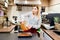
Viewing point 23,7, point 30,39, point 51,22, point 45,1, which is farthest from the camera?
point 45,1

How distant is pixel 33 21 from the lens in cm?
145

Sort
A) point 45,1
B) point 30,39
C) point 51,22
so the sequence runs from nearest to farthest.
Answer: point 30,39, point 51,22, point 45,1

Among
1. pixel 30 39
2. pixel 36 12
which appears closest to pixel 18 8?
pixel 36 12

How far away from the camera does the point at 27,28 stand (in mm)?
1438

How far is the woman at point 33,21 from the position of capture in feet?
4.70

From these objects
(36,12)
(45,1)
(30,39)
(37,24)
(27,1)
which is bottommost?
(30,39)

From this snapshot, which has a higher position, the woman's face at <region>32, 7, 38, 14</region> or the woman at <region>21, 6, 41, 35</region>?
the woman's face at <region>32, 7, 38, 14</region>

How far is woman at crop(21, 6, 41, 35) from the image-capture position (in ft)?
4.70

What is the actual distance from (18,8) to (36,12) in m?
0.29

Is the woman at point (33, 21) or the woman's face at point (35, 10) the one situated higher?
the woman's face at point (35, 10)

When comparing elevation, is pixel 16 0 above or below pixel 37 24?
above

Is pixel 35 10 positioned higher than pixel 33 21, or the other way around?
pixel 35 10

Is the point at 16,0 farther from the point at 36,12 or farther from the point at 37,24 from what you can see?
the point at 37,24

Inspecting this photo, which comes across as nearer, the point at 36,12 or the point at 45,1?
the point at 36,12
